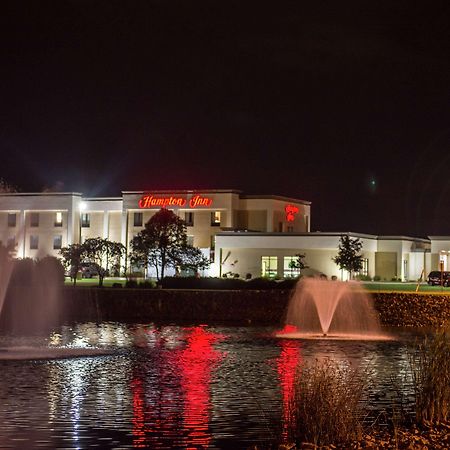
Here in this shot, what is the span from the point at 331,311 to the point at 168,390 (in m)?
20.1

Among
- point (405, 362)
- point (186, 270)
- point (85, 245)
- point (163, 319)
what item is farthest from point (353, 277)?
point (405, 362)

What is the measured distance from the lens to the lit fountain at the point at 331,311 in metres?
35.9

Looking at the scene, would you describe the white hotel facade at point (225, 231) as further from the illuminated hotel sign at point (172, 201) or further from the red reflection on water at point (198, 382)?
the red reflection on water at point (198, 382)

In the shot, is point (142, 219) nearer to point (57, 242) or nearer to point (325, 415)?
point (57, 242)

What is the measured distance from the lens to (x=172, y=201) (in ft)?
274

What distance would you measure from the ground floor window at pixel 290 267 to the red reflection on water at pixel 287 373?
151 feet

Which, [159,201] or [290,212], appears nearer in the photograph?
[159,201]

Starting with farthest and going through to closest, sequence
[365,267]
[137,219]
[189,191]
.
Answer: [137,219]
[189,191]
[365,267]

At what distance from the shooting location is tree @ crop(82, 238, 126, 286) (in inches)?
2943

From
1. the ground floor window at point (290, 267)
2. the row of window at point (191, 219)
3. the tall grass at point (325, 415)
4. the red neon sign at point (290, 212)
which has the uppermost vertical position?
the red neon sign at point (290, 212)

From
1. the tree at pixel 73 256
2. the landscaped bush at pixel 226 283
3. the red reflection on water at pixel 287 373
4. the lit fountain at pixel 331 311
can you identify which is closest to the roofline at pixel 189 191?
the tree at pixel 73 256

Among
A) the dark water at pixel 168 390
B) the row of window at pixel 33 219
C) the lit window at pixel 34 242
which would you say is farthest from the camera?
the row of window at pixel 33 219

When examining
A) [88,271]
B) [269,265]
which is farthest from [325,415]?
[88,271]

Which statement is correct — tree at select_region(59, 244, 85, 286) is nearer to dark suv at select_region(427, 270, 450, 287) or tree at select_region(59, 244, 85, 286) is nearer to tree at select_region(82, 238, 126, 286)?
tree at select_region(82, 238, 126, 286)
